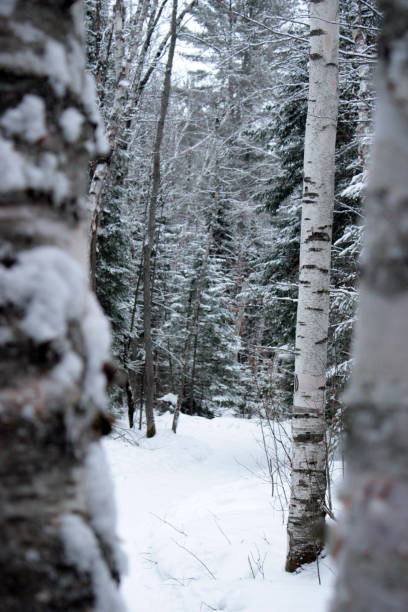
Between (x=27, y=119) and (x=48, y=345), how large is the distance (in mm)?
308

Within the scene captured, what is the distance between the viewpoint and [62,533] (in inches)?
23.3

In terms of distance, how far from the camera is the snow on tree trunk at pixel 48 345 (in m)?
0.57

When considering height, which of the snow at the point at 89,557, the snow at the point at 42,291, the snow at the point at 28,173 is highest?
the snow at the point at 28,173

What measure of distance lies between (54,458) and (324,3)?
4670 millimetres

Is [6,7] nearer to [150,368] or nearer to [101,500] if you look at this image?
[101,500]

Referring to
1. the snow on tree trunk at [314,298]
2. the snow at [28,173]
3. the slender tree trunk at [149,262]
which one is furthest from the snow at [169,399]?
the snow at [28,173]

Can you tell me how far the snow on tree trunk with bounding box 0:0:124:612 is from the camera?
571 millimetres

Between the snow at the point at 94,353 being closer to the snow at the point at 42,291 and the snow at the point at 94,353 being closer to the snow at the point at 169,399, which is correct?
the snow at the point at 42,291

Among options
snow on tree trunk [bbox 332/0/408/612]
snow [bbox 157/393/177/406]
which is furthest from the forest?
snow [bbox 157/393/177/406]

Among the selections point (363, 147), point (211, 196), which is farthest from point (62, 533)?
point (211, 196)

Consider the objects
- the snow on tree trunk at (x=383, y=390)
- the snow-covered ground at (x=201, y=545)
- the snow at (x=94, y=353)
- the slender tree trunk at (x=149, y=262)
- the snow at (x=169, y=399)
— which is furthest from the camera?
the snow at (x=169, y=399)

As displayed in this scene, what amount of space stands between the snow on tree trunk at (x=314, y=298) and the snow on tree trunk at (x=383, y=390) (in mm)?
3701

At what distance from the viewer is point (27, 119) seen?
646mm

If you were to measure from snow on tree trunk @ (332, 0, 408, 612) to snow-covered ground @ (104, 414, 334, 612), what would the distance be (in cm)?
230
